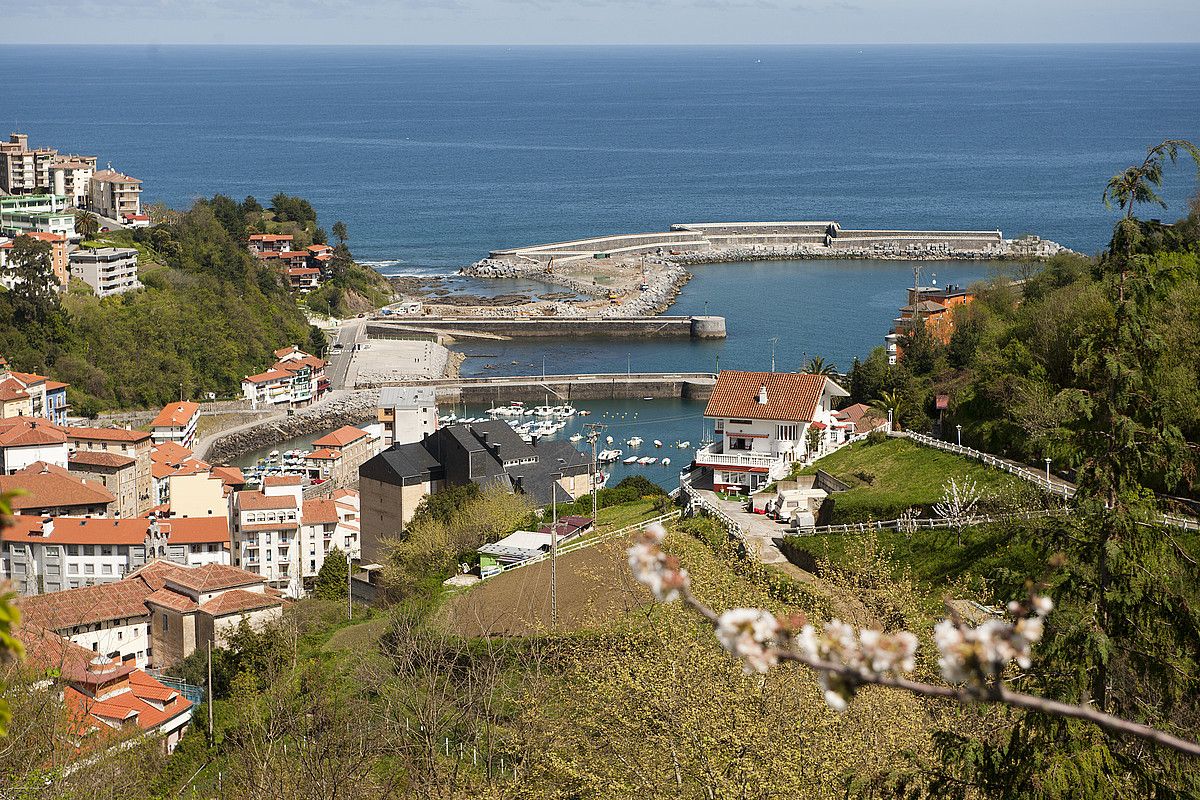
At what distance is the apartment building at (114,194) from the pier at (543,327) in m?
11.8

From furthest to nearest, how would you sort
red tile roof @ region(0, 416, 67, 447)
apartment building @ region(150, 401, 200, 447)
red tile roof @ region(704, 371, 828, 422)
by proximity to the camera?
1. apartment building @ region(150, 401, 200, 447)
2. red tile roof @ region(0, 416, 67, 447)
3. red tile roof @ region(704, 371, 828, 422)

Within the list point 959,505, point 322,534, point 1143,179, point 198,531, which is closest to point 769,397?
point 959,505

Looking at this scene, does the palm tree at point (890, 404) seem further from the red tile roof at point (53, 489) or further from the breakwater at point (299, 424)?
the breakwater at point (299, 424)

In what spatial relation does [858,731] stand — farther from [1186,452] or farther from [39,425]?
[39,425]

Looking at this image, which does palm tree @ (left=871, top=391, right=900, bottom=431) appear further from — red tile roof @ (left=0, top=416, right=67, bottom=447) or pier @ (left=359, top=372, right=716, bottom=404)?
red tile roof @ (left=0, top=416, right=67, bottom=447)

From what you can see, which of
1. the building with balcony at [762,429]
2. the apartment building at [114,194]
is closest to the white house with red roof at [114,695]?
the building with balcony at [762,429]

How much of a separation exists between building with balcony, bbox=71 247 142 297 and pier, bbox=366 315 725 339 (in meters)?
7.82

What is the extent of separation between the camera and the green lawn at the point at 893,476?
14.1 meters

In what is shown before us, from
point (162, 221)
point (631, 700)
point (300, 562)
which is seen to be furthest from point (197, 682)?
point (162, 221)

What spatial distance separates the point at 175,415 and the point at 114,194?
21290mm

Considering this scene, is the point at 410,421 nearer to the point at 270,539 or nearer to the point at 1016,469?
the point at 270,539

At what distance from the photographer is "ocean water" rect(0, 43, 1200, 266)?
7606 cm

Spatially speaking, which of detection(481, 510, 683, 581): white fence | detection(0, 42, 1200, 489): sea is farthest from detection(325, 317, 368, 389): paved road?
detection(481, 510, 683, 581): white fence

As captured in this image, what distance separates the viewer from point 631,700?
8.41 m
